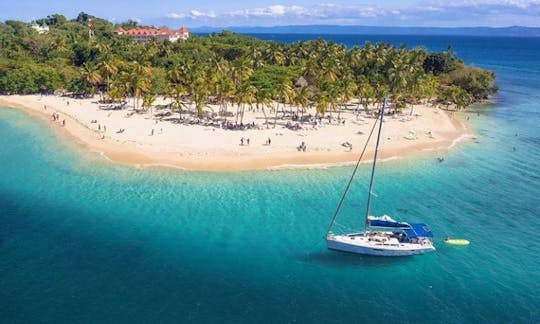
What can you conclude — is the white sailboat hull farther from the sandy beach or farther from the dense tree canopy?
the dense tree canopy

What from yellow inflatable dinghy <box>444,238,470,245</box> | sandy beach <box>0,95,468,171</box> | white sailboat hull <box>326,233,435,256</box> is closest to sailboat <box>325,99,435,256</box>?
white sailboat hull <box>326,233,435,256</box>

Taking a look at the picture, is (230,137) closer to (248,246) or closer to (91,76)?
(248,246)

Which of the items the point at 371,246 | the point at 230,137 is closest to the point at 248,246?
the point at 371,246

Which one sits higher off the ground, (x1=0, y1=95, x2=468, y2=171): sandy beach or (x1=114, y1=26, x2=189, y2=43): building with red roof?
(x1=114, y1=26, x2=189, y2=43): building with red roof

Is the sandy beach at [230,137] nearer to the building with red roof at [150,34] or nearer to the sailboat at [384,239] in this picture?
the sailboat at [384,239]

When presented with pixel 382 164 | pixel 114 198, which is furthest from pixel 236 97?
pixel 114 198

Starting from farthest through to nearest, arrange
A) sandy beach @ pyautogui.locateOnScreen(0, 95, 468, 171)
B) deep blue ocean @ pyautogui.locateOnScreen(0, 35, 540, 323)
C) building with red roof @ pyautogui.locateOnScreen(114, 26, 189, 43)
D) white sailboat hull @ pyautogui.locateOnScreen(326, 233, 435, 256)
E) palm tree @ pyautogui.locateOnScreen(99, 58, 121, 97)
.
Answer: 1. building with red roof @ pyautogui.locateOnScreen(114, 26, 189, 43)
2. palm tree @ pyautogui.locateOnScreen(99, 58, 121, 97)
3. sandy beach @ pyautogui.locateOnScreen(0, 95, 468, 171)
4. white sailboat hull @ pyautogui.locateOnScreen(326, 233, 435, 256)
5. deep blue ocean @ pyautogui.locateOnScreen(0, 35, 540, 323)

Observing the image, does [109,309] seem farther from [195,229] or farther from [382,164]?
[382,164]
